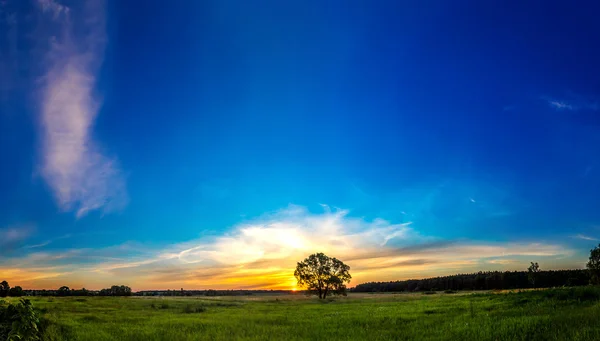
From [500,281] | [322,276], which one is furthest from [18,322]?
[500,281]

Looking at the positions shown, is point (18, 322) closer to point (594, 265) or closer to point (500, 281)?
point (594, 265)

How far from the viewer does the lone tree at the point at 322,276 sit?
9062 cm

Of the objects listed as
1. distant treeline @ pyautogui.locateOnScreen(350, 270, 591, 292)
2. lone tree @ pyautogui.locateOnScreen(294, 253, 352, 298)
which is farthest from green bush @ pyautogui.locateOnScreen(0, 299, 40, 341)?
distant treeline @ pyautogui.locateOnScreen(350, 270, 591, 292)

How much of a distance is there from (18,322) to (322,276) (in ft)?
271

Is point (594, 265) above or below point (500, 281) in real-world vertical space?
above

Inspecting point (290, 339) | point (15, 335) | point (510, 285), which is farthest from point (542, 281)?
point (15, 335)

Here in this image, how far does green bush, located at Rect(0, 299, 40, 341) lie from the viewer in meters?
12.4

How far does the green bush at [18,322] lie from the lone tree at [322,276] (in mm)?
81064

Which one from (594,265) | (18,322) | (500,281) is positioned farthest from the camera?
(500,281)

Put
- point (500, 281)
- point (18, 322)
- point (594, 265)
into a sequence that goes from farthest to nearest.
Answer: point (500, 281) → point (594, 265) → point (18, 322)

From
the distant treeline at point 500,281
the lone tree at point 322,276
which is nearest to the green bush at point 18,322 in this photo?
the lone tree at point 322,276

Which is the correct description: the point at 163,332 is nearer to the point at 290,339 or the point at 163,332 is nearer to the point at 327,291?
the point at 290,339

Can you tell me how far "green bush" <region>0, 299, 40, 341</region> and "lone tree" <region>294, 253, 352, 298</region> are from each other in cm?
8106

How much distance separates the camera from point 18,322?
41.5ft
